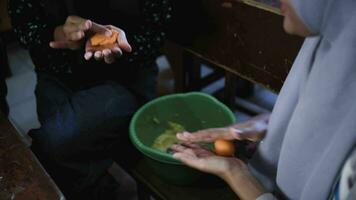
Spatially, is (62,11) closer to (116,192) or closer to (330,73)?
(116,192)

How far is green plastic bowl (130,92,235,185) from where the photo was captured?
1252mm

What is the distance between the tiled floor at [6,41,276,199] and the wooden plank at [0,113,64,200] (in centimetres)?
87

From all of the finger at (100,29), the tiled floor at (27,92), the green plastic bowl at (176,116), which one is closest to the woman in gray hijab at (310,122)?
the green plastic bowl at (176,116)

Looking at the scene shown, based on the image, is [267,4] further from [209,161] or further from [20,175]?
[20,175]

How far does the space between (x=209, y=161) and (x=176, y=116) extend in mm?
515

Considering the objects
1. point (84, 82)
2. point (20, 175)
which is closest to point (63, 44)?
point (84, 82)

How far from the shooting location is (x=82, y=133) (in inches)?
48.3

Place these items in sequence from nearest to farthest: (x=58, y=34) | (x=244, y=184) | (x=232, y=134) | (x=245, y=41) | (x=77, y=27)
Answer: (x=244, y=184)
(x=232, y=134)
(x=77, y=27)
(x=58, y=34)
(x=245, y=41)

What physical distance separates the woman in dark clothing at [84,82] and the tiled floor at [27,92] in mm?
511

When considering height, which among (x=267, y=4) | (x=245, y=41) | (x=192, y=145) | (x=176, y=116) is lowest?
(x=176, y=116)

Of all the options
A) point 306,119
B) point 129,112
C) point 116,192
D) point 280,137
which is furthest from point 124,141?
point 306,119

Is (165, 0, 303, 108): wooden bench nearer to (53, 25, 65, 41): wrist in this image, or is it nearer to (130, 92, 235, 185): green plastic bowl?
(130, 92, 235, 185): green plastic bowl

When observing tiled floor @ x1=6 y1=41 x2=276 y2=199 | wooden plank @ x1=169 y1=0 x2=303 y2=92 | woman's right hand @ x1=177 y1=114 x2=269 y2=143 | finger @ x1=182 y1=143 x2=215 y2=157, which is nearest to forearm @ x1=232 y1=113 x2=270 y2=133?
woman's right hand @ x1=177 y1=114 x2=269 y2=143

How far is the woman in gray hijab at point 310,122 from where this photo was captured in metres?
0.67
